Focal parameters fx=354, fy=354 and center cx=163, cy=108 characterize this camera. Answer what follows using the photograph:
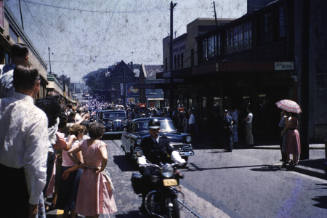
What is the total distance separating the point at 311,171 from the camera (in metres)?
9.91

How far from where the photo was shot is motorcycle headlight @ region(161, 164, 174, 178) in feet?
17.5

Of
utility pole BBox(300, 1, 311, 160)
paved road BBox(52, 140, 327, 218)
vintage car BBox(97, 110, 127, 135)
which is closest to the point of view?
paved road BBox(52, 140, 327, 218)

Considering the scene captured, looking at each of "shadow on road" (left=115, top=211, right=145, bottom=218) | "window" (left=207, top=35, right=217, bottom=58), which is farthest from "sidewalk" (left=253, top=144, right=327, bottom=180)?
"window" (left=207, top=35, right=217, bottom=58)

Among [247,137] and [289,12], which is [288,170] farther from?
[289,12]

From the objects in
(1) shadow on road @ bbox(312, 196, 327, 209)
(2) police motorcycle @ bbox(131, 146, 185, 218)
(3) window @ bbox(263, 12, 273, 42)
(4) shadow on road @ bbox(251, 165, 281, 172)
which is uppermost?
(3) window @ bbox(263, 12, 273, 42)

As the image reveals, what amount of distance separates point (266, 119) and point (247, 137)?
509 cm

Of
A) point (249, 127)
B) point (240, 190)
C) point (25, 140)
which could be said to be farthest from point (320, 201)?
point (249, 127)

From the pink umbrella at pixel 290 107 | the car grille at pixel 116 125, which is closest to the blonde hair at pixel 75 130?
the pink umbrella at pixel 290 107

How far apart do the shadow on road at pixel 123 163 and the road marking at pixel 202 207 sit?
3.71 metres

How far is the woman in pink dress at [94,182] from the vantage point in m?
4.80

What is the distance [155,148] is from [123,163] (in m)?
6.21

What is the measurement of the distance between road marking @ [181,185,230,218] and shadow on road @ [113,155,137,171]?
3710 millimetres

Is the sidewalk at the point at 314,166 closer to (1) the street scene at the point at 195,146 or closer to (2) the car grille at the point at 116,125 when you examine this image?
(1) the street scene at the point at 195,146

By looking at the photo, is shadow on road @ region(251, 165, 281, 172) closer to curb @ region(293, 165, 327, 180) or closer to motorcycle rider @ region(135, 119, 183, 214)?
curb @ region(293, 165, 327, 180)
